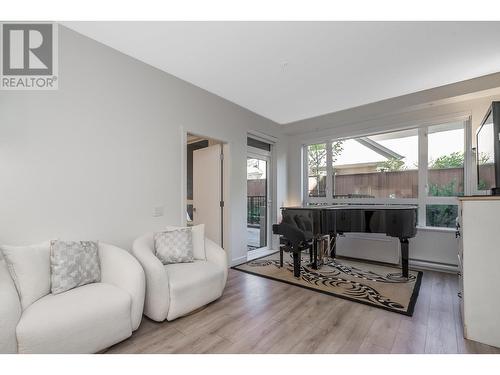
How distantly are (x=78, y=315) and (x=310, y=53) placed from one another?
320 centimetres

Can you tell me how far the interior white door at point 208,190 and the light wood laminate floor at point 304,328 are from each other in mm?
1456

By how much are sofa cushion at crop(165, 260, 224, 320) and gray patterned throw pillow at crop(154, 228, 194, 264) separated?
0.27 feet

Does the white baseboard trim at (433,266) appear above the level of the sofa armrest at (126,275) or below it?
Result: below

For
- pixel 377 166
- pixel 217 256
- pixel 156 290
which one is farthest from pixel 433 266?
pixel 156 290

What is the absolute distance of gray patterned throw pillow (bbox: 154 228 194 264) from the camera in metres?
2.58

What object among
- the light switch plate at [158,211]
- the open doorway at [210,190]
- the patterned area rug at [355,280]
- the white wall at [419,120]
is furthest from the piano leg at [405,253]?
the light switch plate at [158,211]

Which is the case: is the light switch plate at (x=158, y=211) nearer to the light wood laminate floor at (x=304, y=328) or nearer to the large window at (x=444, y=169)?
the light wood laminate floor at (x=304, y=328)

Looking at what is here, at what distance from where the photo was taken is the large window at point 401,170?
150 inches

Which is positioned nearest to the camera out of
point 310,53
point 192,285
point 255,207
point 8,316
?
point 8,316

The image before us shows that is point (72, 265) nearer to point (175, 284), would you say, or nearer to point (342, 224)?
point (175, 284)

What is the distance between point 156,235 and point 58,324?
4.14 feet

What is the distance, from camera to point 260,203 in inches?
203

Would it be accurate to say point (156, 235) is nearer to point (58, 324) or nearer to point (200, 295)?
point (200, 295)
